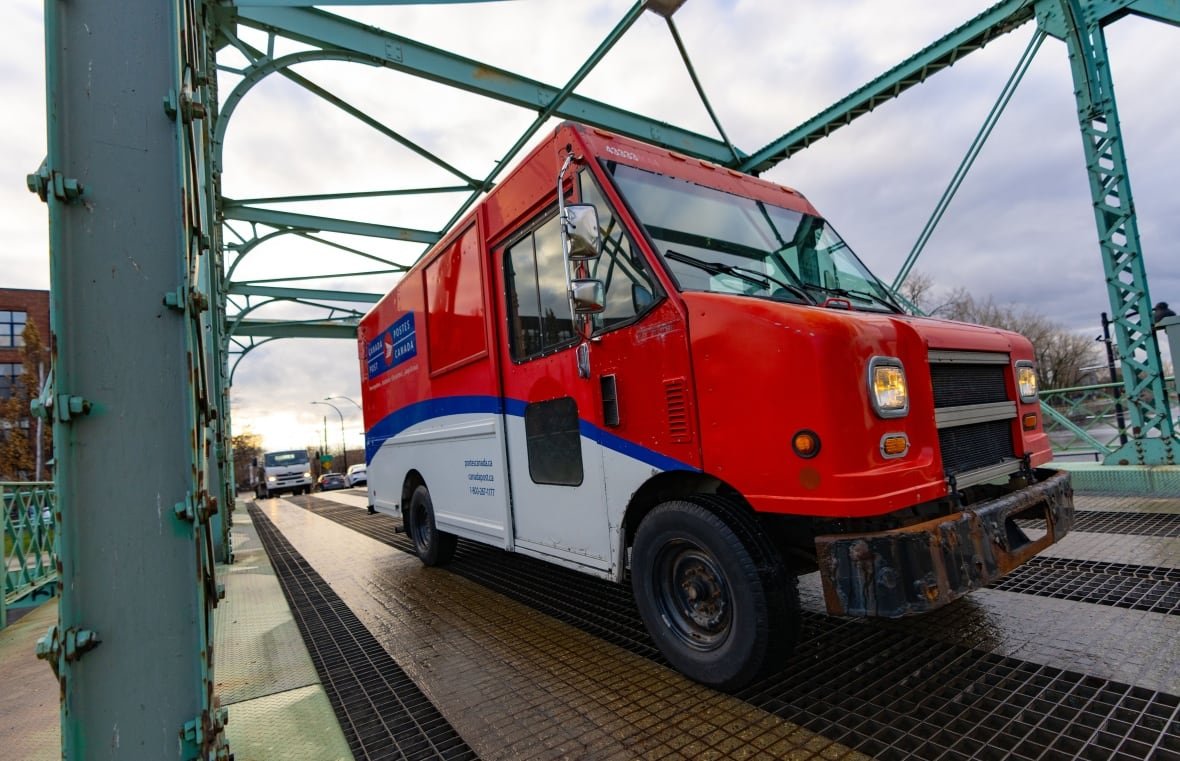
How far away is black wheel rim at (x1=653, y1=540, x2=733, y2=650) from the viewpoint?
8.98ft

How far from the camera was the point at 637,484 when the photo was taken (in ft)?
10.3

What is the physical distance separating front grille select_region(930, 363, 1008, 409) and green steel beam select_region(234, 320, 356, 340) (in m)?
19.5

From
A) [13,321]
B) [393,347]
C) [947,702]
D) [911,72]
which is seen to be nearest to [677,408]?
[947,702]

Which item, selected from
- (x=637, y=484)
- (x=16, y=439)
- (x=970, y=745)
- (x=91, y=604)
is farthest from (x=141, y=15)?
(x=16, y=439)

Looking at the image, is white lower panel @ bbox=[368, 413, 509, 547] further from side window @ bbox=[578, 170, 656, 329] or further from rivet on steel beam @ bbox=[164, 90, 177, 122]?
rivet on steel beam @ bbox=[164, 90, 177, 122]

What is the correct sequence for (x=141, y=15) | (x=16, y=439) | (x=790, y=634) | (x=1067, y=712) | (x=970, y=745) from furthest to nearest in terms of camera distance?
(x=16, y=439)
(x=790, y=634)
(x=1067, y=712)
(x=970, y=745)
(x=141, y=15)

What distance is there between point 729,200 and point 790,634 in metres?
2.55

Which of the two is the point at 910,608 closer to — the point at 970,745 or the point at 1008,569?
the point at 970,745

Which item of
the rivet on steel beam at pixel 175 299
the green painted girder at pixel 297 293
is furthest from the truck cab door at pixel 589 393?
the green painted girder at pixel 297 293

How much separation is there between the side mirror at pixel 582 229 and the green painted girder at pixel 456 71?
217 inches

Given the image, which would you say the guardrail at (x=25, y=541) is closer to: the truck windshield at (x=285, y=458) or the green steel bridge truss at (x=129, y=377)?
the green steel bridge truss at (x=129, y=377)

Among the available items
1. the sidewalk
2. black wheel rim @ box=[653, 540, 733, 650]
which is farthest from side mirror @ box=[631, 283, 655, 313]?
the sidewalk

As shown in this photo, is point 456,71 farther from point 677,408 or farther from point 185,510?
point 185,510

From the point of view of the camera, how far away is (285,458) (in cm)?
2955
